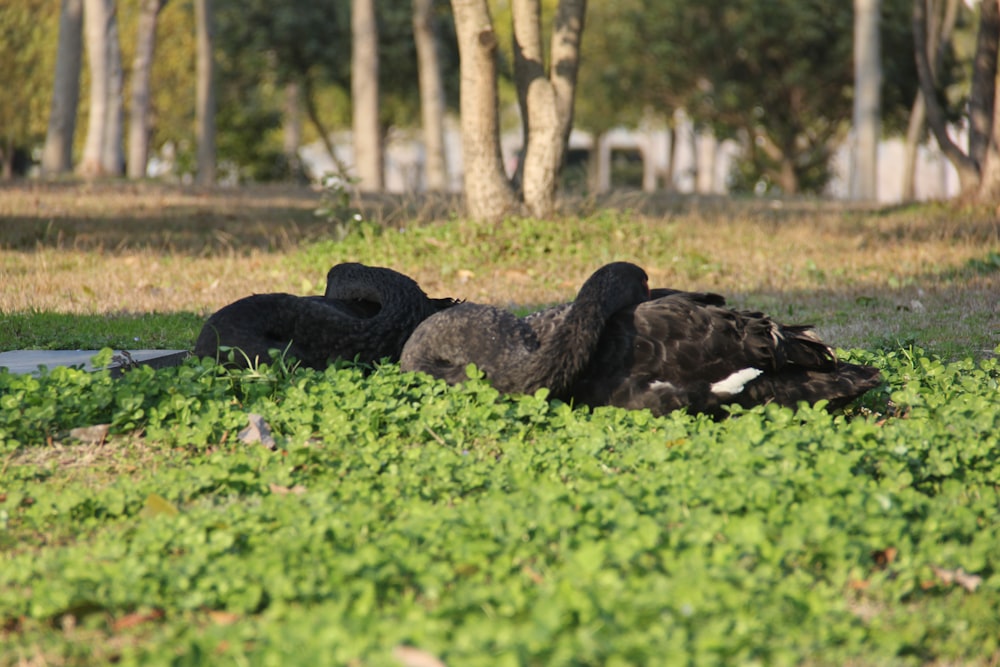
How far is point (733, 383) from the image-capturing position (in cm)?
590

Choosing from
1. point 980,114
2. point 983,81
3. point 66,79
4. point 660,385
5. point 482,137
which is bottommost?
point 660,385

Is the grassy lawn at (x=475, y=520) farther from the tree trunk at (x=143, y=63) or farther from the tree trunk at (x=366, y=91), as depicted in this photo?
the tree trunk at (x=143, y=63)

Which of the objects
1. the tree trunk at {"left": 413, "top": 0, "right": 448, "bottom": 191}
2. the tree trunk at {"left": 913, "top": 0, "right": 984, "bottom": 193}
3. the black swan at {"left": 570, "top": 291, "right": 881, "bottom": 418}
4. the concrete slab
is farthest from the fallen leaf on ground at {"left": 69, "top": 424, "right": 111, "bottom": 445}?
the tree trunk at {"left": 413, "top": 0, "right": 448, "bottom": 191}

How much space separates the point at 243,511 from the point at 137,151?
23558 mm

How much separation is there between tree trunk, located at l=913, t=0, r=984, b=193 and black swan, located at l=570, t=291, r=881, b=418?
10037mm

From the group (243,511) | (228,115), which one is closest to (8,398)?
(243,511)

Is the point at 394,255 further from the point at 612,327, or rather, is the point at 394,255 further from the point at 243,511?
the point at 243,511

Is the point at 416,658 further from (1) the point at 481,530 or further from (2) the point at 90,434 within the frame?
(2) the point at 90,434

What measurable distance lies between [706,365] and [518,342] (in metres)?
1.00

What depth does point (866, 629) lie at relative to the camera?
3.27 metres

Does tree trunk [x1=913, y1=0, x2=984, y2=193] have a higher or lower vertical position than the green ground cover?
higher

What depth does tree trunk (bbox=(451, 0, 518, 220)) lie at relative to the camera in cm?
1187

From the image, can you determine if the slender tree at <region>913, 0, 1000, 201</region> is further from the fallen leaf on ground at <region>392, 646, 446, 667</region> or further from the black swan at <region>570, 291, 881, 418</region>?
the fallen leaf on ground at <region>392, 646, 446, 667</region>

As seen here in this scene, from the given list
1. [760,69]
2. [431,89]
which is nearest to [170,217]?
[431,89]
